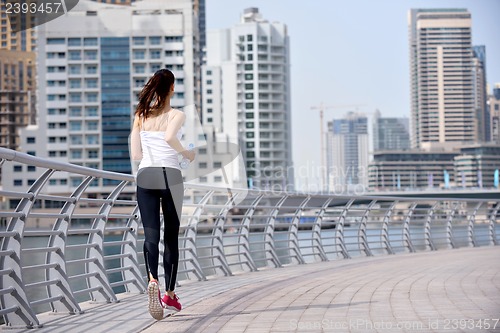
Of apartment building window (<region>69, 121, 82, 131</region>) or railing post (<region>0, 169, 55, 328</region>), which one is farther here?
apartment building window (<region>69, 121, 82, 131</region>)

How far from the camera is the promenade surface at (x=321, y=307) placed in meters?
6.28

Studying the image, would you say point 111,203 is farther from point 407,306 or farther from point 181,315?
point 407,306

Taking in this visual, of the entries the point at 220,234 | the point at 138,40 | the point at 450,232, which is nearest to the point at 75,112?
the point at 138,40

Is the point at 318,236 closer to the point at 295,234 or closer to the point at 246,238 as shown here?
the point at 295,234

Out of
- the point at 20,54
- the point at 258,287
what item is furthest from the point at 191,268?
the point at 20,54

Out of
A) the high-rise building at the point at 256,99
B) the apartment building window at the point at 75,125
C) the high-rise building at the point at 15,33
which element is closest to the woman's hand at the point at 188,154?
the apartment building window at the point at 75,125

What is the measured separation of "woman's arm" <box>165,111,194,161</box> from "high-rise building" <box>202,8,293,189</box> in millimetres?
147340

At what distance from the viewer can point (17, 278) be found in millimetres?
6793

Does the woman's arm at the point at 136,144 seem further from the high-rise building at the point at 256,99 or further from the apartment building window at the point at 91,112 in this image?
the high-rise building at the point at 256,99

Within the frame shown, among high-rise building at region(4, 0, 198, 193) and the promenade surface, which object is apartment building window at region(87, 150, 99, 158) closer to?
high-rise building at region(4, 0, 198, 193)

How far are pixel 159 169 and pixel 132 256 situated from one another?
3052mm

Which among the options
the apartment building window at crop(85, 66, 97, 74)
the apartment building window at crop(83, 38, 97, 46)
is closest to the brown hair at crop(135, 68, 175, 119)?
the apartment building window at crop(85, 66, 97, 74)

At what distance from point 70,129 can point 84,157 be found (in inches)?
158

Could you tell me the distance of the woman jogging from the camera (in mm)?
7039
